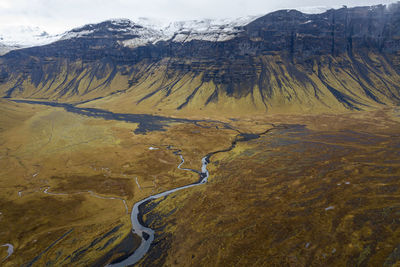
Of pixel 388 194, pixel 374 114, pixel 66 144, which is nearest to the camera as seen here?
pixel 388 194

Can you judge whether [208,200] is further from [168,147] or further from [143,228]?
[168,147]

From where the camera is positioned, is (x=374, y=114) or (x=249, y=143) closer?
(x=249, y=143)

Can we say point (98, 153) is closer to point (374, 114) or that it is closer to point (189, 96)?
point (189, 96)

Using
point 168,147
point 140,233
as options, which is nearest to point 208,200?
point 140,233

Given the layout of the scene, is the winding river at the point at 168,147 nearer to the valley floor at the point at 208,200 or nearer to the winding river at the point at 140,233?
the winding river at the point at 140,233

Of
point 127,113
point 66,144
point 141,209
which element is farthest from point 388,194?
point 127,113

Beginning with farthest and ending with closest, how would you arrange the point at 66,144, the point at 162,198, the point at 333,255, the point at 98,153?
the point at 66,144
the point at 98,153
the point at 162,198
the point at 333,255

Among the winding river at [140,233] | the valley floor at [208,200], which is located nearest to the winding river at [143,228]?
the winding river at [140,233]

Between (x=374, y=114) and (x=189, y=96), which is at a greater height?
(x=189, y=96)
